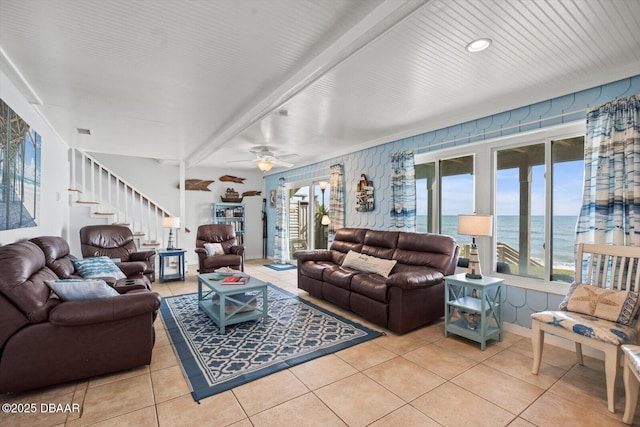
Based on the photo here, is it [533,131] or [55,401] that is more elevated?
[533,131]

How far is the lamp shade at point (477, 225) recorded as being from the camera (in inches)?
119

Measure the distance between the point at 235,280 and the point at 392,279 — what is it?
1.77 metres

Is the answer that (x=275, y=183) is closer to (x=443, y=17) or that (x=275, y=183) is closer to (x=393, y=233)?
(x=393, y=233)

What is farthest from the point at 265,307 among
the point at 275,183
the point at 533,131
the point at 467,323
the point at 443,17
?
the point at 275,183

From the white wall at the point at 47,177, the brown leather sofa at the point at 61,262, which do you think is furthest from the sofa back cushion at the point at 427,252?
the white wall at the point at 47,177

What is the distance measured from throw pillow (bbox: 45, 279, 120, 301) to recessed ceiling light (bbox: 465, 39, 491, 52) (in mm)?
3333

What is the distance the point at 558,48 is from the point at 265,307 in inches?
136

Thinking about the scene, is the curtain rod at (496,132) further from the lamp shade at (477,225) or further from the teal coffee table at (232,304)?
the teal coffee table at (232,304)

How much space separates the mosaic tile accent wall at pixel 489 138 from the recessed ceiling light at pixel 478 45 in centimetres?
134

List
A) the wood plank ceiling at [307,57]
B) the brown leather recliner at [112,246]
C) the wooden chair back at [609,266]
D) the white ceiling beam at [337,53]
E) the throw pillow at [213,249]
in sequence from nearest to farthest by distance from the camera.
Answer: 1. the white ceiling beam at [337,53]
2. the wood plank ceiling at [307,57]
3. the wooden chair back at [609,266]
4. the brown leather recliner at [112,246]
5. the throw pillow at [213,249]

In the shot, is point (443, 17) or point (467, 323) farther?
point (467, 323)

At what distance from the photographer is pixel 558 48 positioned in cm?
225

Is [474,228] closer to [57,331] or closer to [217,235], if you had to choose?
[57,331]

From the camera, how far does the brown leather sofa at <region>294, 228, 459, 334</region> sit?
3.18m
